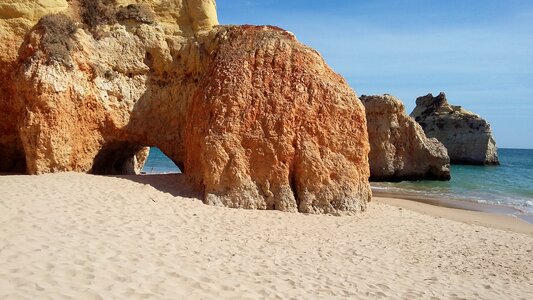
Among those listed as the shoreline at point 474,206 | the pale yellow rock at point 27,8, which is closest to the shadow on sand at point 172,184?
the pale yellow rock at point 27,8

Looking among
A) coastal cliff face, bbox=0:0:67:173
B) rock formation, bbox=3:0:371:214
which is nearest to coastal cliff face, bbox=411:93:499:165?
rock formation, bbox=3:0:371:214

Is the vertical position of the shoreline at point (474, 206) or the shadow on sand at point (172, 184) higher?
the shadow on sand at point (172, 184)

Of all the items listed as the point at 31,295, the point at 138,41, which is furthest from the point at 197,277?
the point at 138,41

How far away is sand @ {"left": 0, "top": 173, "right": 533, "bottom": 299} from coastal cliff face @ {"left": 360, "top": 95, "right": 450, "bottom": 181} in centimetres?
1906

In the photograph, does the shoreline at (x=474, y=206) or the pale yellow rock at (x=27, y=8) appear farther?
the shoreline at (x=474, y=206)

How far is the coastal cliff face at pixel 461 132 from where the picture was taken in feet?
172

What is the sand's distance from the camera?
5.36 m

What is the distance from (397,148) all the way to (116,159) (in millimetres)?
22139

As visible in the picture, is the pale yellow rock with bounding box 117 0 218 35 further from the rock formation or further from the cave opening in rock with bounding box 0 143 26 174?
the cave opening in rock with bounding box 0 143 26 174

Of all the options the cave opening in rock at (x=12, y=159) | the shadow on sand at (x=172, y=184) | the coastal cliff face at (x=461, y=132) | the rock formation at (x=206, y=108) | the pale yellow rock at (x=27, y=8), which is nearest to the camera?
the rock formation at (x=206, y=108)

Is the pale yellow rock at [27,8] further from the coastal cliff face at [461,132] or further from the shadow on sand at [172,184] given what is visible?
the coastal cliff face at [461,132]

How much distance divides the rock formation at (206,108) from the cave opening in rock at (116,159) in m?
0.17

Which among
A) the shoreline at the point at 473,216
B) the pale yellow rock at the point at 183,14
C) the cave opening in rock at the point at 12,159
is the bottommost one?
the shoreline at the point at 473,216

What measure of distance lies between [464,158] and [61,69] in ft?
171
